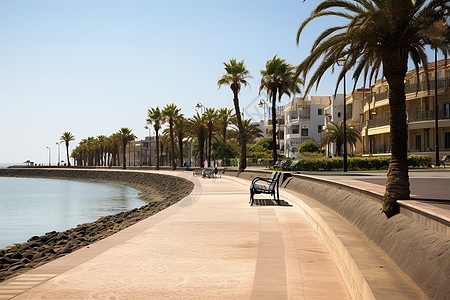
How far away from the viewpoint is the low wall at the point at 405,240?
14.9 ft

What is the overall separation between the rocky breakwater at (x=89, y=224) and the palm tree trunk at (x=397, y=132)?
7.28 meters

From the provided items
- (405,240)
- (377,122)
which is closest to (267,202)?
(405,240)

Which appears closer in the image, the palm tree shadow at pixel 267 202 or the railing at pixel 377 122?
the palm tree shadow at pixel 267 202

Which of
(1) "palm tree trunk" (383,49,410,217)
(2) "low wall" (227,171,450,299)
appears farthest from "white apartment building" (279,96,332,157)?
(1) "palm tree trunk" (383,49,410,217)

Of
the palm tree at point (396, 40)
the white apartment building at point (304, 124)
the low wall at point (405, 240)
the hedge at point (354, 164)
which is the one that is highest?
the white apartment building at point (304, 124)

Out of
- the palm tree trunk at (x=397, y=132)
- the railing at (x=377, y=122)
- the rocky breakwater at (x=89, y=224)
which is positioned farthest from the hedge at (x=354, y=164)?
the palm tree trunk at (x=397, y=132)

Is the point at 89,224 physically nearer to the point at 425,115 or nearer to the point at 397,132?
the point at 397,132

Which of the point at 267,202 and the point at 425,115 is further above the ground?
the point at 425,115

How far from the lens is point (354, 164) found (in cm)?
4116

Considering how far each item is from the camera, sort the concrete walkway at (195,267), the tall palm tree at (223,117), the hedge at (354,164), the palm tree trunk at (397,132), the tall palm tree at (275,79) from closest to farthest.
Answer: the concrete walkway at (195,267), the palm tree trunk at (397,132), the hedge at (354,164), the tall palm tree at (275,79), the tall palm tree at (223,117)

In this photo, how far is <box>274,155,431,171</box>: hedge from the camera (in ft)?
132

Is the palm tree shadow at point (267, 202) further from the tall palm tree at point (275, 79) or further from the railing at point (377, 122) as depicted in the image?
the railing at point (377, 122)

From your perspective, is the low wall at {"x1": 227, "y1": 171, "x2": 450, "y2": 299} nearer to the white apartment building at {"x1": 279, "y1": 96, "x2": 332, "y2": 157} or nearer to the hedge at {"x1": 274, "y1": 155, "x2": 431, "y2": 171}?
the hedge at {"x1": 274, "y1": 155, "x2": 431, "y2": 171}

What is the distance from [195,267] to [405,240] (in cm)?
306
